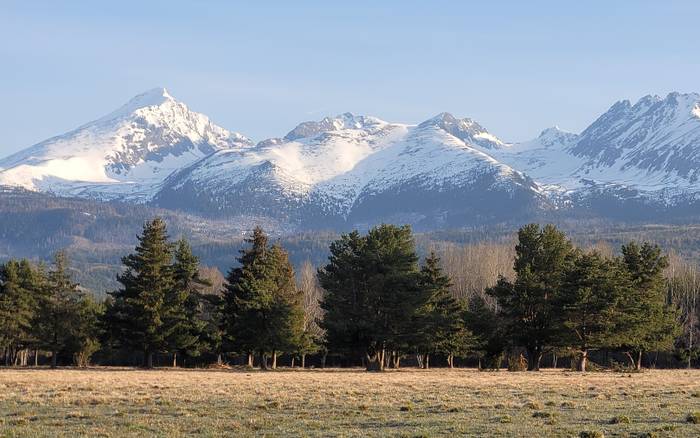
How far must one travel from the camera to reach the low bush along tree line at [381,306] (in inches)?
2810

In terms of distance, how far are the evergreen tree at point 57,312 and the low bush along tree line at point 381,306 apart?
0.11 meters

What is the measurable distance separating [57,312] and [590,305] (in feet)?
164

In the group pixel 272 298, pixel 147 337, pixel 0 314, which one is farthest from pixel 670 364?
pixel 0 314

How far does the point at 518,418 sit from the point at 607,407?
202 inches

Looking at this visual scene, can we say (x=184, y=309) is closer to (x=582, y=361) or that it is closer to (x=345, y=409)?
(x=582, y=361)

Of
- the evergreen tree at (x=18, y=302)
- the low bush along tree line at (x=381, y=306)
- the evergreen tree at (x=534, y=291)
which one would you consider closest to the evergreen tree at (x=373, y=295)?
the low bush along tree line at (x=381, y=306)

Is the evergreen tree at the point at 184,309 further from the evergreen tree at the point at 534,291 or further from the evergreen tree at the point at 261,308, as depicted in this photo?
the evergreen tree at the point at 534,291

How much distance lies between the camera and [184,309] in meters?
79.1

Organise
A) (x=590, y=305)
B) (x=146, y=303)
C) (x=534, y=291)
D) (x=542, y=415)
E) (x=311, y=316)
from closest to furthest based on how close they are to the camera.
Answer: (x=542, y=415), (x=590, y=305), (x=534, y=291), (x=146, y=303), (x=311, y=316)

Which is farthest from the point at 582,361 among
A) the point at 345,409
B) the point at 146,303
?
the point at 345,409

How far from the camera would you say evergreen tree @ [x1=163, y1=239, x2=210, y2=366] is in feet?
250

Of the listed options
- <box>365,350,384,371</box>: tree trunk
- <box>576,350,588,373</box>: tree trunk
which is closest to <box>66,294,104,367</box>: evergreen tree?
<box>365,350,384,371</box>: tree trunk

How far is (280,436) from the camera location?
2484cm

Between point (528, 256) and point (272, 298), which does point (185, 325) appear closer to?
point (272, 298)
